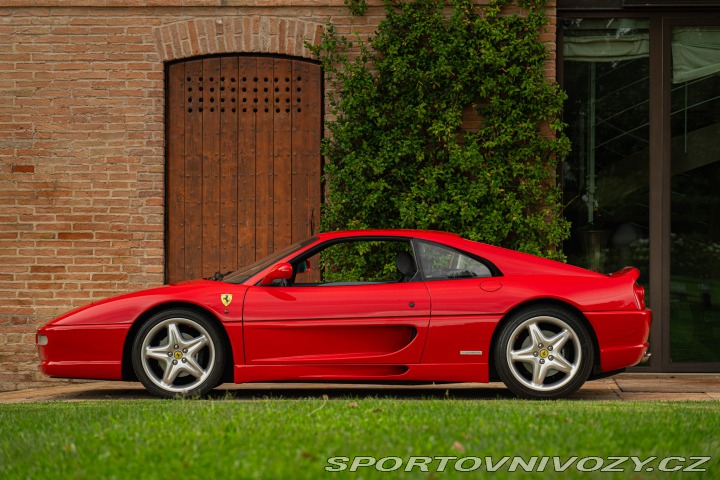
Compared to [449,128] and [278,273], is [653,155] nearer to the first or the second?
[449,128]

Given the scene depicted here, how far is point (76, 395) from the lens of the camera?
8.87 meters

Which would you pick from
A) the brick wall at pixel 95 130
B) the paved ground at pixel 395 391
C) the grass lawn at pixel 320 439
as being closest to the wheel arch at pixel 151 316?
the paved ground at pixel 395 391

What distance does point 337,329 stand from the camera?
25.3 ft

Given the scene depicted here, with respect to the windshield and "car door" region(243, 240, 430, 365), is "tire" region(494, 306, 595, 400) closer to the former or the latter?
"car door" region(243, 240, 430, 365)

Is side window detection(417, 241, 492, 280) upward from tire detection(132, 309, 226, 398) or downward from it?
upward

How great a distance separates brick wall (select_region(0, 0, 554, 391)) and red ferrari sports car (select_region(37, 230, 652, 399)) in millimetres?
2986

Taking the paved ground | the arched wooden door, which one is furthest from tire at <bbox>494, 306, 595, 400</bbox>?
the arched wooden door

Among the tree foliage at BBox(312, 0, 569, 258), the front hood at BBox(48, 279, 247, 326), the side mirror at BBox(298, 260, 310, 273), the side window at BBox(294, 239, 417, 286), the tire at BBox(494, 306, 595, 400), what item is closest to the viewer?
the tire at BBox(494, 306, 595, 400)

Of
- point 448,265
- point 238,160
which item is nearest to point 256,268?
point 448,265

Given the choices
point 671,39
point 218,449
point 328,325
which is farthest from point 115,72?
point 218,449

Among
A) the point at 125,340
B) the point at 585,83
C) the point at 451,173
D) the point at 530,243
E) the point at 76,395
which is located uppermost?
the point at 585,83

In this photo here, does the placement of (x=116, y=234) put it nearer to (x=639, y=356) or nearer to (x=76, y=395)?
(x=76, y=395)

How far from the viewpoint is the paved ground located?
27.6ft

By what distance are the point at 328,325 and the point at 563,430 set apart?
109 inches
